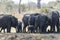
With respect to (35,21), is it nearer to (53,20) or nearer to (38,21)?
(38,21)

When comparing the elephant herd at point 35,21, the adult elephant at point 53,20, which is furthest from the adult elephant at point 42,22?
the adult elephant at point 53,20

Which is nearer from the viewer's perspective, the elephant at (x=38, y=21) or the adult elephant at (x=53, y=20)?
the elephant at (x=38, y=21)

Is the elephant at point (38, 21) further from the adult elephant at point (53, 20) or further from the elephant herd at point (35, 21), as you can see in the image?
the adult elephant at point (53, 20)

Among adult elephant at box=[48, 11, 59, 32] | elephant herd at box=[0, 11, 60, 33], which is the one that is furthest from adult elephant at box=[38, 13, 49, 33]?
adult elephant at box=[48, 11, 59, 32]

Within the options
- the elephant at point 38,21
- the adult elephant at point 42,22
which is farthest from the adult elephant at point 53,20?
the adult elephant at point 42,22

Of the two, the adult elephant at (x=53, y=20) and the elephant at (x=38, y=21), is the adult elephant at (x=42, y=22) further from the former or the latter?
the adult elephant at (x=53, y=20)

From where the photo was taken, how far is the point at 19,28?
16.1m

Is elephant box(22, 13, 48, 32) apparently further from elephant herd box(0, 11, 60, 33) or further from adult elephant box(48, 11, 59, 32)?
adult elephant box(48, 11, 59, 32)

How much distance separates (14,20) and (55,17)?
2613 millimetres

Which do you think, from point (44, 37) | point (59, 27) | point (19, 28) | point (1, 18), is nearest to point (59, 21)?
point (59, 27)

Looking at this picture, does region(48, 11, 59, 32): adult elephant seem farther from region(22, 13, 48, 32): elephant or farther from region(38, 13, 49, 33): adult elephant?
region(38, 13, 49, 33): adult elephant

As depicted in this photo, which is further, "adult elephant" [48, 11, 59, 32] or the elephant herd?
"adult elephant" [48, 11, 59, 32]

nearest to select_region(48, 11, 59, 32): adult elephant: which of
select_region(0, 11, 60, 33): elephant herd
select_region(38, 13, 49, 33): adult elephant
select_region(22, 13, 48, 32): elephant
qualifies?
select_region(0, 11, 60, 33): elephant herd

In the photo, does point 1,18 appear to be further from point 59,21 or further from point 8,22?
point 59,21
